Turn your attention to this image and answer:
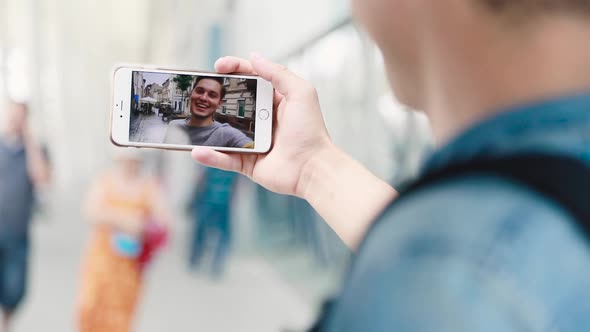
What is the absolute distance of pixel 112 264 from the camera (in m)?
2.76

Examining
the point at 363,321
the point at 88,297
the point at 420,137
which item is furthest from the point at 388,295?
the point at 88,297

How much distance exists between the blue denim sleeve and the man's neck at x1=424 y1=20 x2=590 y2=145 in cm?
6

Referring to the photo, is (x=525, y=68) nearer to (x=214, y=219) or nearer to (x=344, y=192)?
(x=344, y=192)

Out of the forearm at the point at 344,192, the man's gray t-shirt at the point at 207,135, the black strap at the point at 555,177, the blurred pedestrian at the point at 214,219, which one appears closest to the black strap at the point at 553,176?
Answer: the black strap at the point at 555,177

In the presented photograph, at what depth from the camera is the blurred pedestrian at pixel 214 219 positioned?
15.9 ft

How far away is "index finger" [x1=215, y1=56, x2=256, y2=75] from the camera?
92 cm

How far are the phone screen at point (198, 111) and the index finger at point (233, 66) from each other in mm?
17

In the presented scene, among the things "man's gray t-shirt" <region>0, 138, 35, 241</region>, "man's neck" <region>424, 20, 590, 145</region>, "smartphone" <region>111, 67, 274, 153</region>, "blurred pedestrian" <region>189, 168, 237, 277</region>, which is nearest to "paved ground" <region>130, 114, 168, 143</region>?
"smartphone" <region>111, 67, 274, 153</region>

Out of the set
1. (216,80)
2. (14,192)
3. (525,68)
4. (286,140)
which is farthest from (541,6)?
(14,192)

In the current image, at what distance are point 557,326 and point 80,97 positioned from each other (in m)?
10.4

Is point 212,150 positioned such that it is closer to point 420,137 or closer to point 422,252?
point 422,252

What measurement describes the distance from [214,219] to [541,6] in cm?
470

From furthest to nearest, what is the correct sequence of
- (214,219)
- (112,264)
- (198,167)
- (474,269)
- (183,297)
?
(198,167) → (214,219) → (183,297) → (112,264) → (474,269)

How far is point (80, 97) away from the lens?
9.95m
